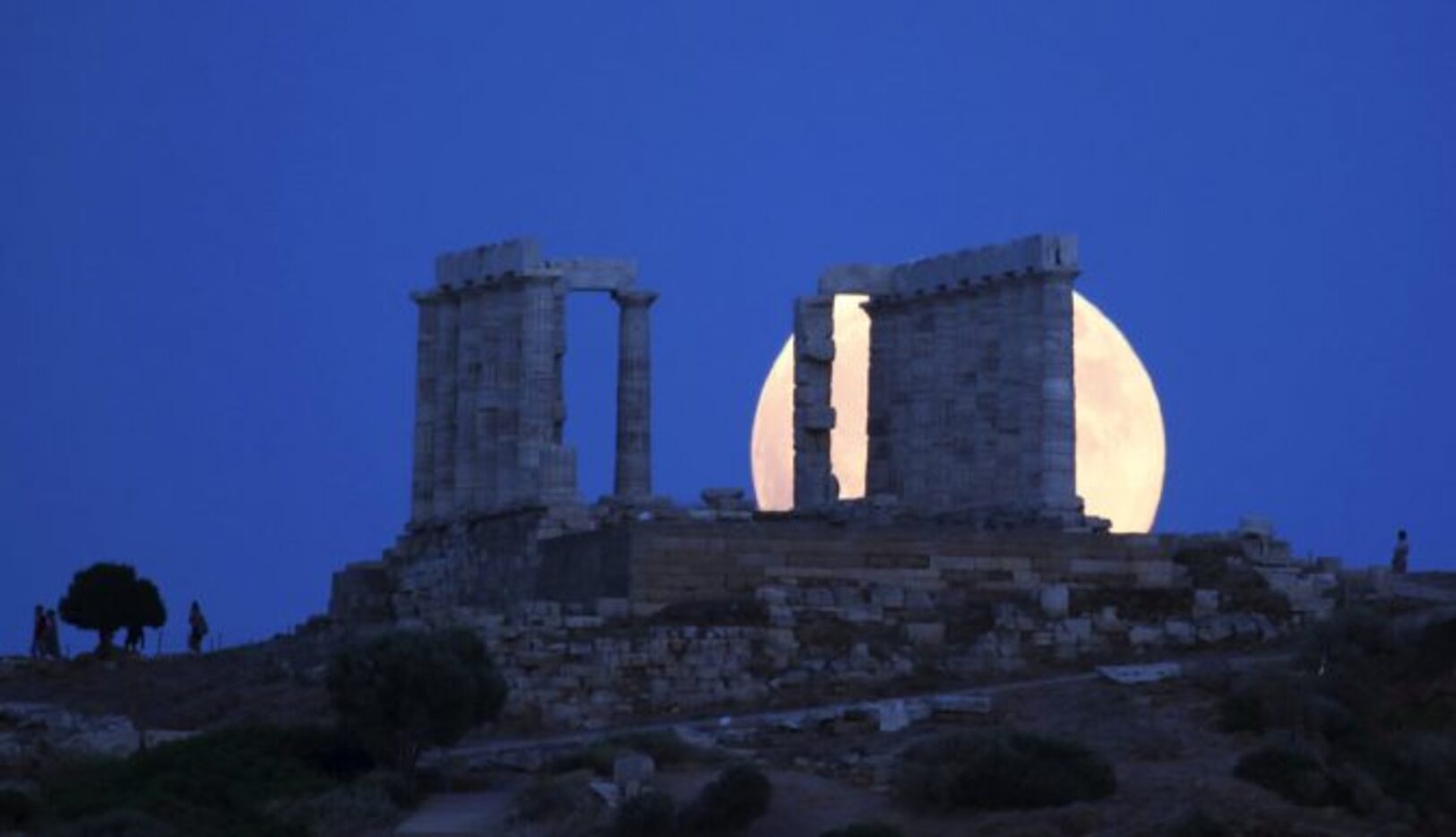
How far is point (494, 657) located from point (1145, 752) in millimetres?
11145

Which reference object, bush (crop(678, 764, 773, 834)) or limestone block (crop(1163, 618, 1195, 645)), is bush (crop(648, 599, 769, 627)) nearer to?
limestone block (crop(1163, 618, 1195, 645))

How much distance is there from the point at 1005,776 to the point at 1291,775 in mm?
3454

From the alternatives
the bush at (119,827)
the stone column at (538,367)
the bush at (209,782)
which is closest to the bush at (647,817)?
the bush at (209,782)

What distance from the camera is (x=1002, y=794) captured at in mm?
48531

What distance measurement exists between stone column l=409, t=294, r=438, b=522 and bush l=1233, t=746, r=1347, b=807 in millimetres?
26603

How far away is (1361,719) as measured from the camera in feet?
174

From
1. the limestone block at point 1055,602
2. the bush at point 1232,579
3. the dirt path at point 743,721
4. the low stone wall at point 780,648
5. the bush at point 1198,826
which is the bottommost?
the bush at point 1198,826

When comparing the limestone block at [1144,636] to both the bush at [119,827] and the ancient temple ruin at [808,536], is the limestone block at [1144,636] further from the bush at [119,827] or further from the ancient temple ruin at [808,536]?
the bush at [119,827]

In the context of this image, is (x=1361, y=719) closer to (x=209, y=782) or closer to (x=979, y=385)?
(x=209, y=782)

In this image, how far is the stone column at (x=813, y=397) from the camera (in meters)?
72.5

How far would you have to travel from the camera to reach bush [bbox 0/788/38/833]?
4984 centimetres

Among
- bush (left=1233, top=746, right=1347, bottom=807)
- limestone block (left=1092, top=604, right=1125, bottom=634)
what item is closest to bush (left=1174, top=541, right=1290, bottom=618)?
limestone block (left=1092, top=604, right=1125, bottom=634)

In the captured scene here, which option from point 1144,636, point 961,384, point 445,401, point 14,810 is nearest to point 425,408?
point 445,401

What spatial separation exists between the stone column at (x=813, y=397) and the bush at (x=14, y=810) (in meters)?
24.3
